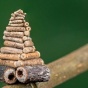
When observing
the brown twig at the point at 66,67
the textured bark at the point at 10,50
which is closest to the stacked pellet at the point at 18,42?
the textured bark at the point at 10,50

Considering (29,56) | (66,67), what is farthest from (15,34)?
(66,67)

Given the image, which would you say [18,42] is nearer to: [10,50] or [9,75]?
[10,50]

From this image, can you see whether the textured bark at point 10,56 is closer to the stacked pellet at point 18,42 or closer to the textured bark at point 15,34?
the stacked pellet at point 18,42

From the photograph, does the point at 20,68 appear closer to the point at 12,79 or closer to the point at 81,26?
the point at 12,79

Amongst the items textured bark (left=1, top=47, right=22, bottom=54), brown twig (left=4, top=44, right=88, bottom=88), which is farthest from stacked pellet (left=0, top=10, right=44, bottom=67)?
brown twig (left=4, top=44, right=88, bottom=88)

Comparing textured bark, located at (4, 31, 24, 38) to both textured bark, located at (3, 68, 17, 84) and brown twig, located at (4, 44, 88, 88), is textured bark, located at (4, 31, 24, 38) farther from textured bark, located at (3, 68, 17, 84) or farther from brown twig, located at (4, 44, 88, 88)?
brown twig, located at (4, 44, 88, 88)

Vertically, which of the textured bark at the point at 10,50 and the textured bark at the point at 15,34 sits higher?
the textured bark at the point at 15,34

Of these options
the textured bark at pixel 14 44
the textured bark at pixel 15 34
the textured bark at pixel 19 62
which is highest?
the textured bark at pixel 15 34

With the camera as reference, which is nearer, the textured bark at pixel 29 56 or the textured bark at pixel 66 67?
the textured bark at pixel 29 56
